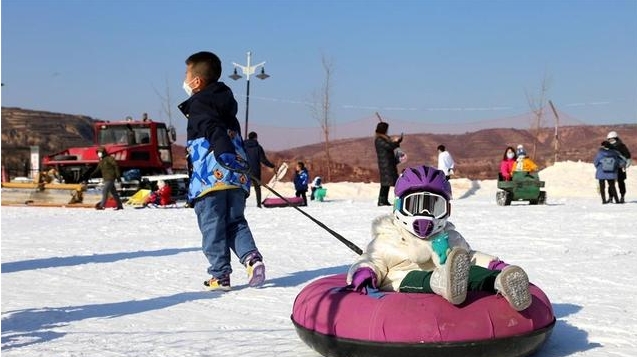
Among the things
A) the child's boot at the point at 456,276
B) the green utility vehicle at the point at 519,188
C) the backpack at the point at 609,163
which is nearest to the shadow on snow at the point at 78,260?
the child's boot at the point at 456,276

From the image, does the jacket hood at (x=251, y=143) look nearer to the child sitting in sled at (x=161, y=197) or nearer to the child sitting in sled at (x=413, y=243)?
the child sitting in sled at (x=161, y=197)

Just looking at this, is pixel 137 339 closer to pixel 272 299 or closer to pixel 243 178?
pixel 272 299

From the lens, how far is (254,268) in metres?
5.81

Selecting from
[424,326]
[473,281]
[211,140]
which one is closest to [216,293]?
[211,140]

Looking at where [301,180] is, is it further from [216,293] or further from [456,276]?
[456,276]

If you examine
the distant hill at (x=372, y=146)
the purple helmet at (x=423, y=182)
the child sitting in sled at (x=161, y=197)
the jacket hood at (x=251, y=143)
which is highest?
the distant hill at (x=372, y=146)

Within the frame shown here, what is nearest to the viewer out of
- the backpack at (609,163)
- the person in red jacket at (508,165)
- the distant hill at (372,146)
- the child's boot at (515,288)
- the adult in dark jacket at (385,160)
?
the child's boot at (515,288)

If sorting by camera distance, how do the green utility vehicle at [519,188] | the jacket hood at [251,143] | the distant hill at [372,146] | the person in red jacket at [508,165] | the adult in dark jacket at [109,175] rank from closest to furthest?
the jacket hood at [251,143], the green utility vehicle at [519,188], the adult in dark jacket at [109,175], the person in red jacket at [508,165], the distant hill at [372,146]

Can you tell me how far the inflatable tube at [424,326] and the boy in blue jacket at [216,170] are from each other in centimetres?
221

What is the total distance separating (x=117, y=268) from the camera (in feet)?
23.8

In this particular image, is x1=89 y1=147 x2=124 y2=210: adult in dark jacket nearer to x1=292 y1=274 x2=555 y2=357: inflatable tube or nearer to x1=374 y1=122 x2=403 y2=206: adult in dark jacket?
x1=374 y1=122 x2=403 y2=206: adult in dark jacket

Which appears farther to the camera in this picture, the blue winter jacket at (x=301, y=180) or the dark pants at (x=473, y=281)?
the blue winter jacket at (x=301, y=180)

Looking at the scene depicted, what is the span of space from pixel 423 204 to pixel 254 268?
2.14 metres

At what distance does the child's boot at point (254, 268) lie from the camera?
229 inches
